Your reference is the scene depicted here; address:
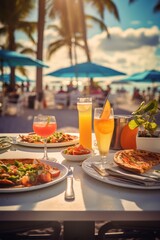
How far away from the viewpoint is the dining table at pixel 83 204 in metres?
1.00

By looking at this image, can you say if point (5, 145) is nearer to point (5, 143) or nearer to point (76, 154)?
point (5, 143)

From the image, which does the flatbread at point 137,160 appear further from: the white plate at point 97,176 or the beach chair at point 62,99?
the beach chair at point 62,99

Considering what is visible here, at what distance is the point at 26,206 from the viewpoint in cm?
104

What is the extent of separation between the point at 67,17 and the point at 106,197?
1050 inches

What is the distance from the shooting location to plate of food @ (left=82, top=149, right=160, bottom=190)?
1197 millimetres

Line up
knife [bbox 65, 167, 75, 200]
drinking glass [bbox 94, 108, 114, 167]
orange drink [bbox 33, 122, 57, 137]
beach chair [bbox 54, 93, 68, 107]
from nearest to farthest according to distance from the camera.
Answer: knife [bbox 65, 167, 75, 200] < drinking glass [bbox 94, 108, 114, 167] < orange drink [bbox 33, 122, 57, 137] < beach chair [bbox 54, 93, 68, 107]

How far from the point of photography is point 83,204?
1.06m

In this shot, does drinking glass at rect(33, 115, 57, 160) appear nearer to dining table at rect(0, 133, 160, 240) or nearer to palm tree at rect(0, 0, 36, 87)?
dining table at rect(0, 133, 160, 240)

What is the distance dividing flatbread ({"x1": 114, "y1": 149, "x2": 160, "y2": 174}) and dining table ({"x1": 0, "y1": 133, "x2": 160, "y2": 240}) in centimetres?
10

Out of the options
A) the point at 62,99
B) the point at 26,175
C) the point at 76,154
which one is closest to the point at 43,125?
the point at 76,154

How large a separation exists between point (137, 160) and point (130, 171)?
0.47ft

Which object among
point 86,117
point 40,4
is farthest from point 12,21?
point 86,117

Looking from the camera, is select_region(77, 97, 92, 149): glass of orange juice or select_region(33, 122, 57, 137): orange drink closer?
select_region(33, 122, 57, 137): orange drink

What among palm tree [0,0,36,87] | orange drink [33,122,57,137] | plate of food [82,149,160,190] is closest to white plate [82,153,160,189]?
plate of food [82,149,160,190]
